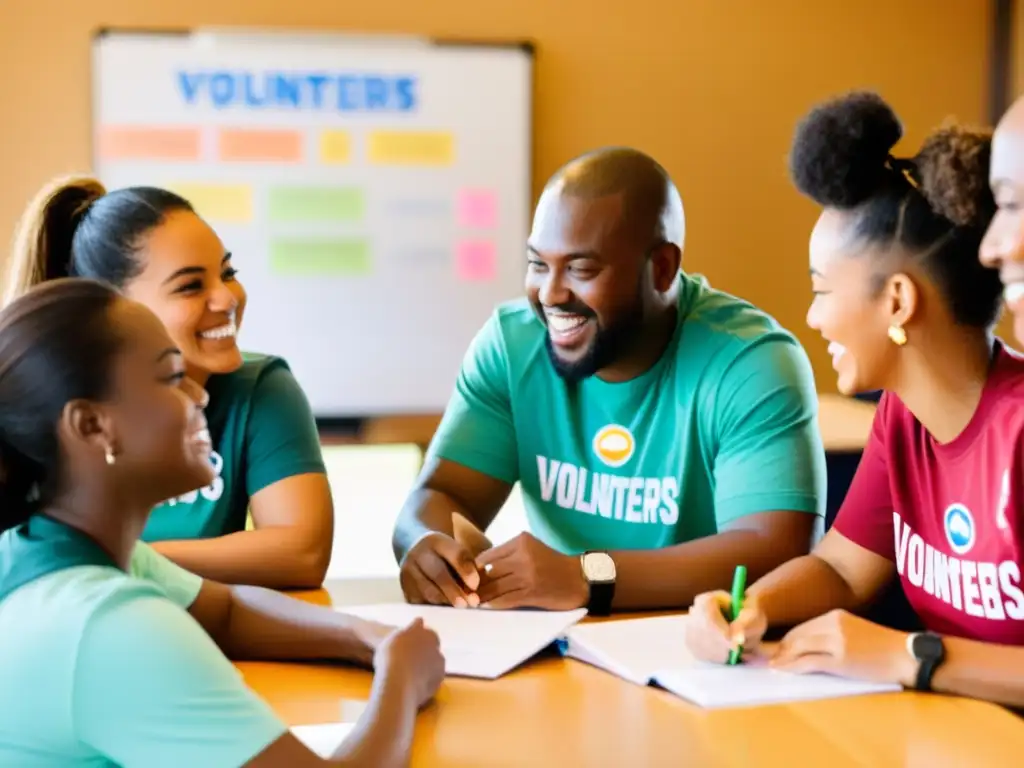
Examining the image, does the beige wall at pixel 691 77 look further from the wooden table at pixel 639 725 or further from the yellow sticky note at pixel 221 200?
the wooden table at pixel 639 725

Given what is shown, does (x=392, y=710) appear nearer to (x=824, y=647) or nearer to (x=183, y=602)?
(x=183, y=602)

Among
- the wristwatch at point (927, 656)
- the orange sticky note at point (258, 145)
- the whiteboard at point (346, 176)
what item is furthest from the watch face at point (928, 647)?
the orange sticky note at point (258, 145)

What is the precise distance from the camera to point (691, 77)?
395 centimetres

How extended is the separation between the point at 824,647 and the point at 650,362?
0.77 m

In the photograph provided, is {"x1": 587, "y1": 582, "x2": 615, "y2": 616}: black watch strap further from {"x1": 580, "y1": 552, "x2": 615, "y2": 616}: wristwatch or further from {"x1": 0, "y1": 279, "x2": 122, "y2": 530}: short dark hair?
{"x1": 0, "y1": 279, "x2": 122, "y2": 530}: short dark hair

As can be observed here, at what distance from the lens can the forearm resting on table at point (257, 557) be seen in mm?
1787

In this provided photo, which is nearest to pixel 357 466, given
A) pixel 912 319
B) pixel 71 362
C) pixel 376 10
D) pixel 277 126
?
pixel 277 126

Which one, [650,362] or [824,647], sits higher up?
[650,362]

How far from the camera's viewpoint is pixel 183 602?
1445 millimetres

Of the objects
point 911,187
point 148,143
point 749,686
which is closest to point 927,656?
point 749,686

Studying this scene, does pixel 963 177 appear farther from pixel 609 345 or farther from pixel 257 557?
pixel 257 557

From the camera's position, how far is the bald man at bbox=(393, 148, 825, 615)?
1.90 m

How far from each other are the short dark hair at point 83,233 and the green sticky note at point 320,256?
1.70 m

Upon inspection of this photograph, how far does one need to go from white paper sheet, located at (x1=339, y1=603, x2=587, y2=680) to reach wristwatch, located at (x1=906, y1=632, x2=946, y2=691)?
0.44 metres
